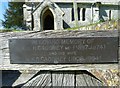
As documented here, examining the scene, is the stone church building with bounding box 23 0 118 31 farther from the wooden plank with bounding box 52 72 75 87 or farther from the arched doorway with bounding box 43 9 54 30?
the wooden plank with bounding box 52 72 75 87

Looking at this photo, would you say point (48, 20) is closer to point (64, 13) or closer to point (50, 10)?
point (50, 10)

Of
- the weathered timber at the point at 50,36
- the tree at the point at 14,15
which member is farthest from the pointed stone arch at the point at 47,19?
the weathered timber at the point at 50,36

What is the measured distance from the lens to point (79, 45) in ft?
4.98

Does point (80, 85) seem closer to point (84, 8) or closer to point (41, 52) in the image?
point (41, 52)

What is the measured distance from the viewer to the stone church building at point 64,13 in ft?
81.4

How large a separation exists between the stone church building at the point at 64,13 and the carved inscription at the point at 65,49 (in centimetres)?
2240

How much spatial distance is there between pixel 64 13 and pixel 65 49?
961 inches

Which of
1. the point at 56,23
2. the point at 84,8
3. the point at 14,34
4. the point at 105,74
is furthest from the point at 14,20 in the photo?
the point at 14,34

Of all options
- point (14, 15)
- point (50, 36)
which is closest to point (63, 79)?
point (50, 36)

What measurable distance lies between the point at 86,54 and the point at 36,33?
0.38m

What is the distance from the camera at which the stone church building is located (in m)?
24.8

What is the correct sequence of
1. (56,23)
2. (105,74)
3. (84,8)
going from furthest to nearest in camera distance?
(84,8)
(56,23)
(105,74)

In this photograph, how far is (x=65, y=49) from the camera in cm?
152

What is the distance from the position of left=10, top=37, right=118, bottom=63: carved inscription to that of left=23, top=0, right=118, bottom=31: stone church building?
73.5 feet
